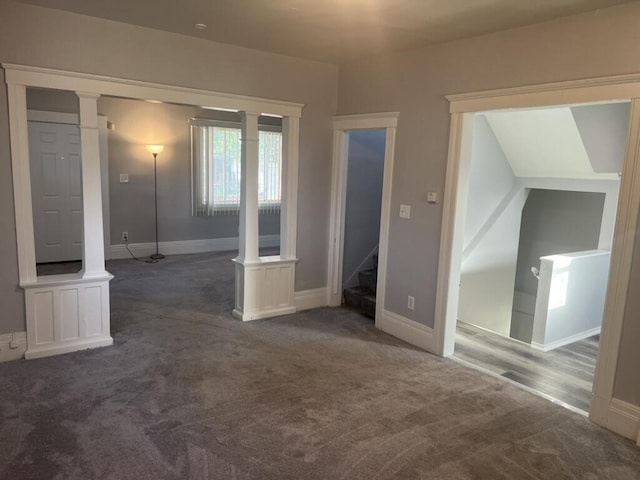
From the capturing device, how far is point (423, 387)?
10.9 feet

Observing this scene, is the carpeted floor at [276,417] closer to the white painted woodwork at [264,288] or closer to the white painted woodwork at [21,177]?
the white painted woodwork at [264,288]

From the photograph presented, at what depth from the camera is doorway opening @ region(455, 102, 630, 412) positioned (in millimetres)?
3906

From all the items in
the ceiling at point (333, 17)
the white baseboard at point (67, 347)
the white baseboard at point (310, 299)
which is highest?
the ceiling at point (333, 17)

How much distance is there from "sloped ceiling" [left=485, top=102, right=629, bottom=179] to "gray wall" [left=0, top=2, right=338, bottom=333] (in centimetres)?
181

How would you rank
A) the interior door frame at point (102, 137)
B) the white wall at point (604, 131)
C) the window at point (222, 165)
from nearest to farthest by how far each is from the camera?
the white wall at point (604, 131)
the interior door frame at point (102, 137)
the window at point (222, 165)

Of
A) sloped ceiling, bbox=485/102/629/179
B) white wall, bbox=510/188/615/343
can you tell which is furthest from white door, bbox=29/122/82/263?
white wall, bbox=510/188/615/343

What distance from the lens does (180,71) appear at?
3924 mm

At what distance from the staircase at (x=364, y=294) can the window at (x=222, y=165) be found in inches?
115

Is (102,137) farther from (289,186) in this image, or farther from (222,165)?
(289,186)

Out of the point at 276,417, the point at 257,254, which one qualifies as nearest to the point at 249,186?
the point at 257,254

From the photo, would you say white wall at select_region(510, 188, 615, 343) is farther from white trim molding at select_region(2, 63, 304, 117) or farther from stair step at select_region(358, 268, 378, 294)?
white trim molding at select_region(2, 63, 304, 117)

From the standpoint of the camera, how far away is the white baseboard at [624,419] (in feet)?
9.01

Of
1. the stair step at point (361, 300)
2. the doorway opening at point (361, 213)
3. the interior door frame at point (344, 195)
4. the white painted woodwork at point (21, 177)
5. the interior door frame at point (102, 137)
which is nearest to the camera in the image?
the white painted woodwork at point (21, 177)

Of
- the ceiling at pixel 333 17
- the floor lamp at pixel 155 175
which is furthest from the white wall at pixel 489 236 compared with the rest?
the floor lamp at pixel 155 175
